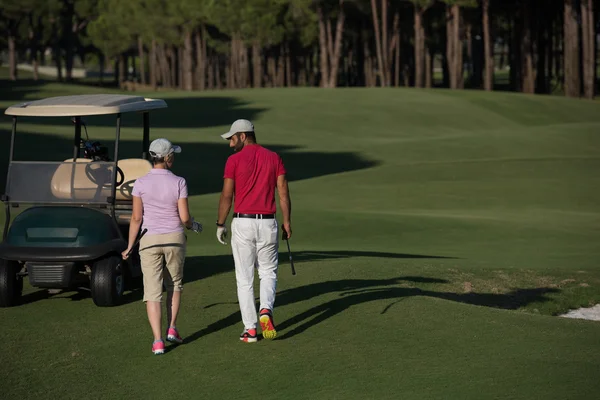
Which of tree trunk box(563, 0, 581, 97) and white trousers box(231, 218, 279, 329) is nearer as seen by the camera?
white trousers box(231, 218, 279, 329)

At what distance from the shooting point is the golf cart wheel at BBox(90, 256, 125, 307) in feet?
39.5

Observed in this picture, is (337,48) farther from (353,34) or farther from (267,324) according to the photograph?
(267,324)

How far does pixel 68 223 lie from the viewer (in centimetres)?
1224

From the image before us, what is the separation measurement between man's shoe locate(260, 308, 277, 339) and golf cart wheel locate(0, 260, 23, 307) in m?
3.33

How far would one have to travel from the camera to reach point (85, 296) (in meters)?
13.1

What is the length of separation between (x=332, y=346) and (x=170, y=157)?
2.34 m

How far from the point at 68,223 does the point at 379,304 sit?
3597mm

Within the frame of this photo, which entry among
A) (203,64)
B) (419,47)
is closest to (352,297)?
(419,47)

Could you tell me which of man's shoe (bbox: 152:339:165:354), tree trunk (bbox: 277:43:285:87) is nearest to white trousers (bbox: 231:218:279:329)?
man's shoe (bbox: 152:339:165:354)

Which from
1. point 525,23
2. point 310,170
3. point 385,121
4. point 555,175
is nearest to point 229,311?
point 555,175

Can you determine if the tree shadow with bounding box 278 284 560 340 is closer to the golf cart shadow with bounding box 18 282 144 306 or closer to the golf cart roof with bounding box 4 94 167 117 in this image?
the golf cart shadow with bounding box 18 282 144 306

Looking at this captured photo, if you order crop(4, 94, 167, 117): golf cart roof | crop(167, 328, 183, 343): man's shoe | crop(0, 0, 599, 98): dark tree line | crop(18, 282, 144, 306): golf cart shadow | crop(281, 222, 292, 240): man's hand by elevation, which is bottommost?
crop(18, 282, 144, 306): golf cart shadow

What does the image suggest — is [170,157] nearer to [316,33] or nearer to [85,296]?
[85,296]

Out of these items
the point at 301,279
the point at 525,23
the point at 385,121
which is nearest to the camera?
the point at 301,279
